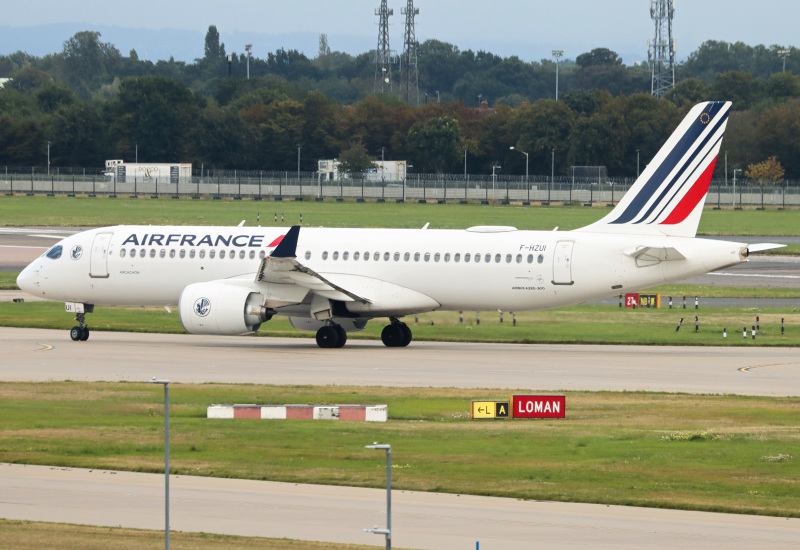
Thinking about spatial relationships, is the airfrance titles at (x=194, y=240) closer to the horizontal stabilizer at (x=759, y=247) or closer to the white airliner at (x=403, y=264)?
the white airliner at (x=403, y=264)

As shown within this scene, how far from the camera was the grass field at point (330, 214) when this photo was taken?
346 ft

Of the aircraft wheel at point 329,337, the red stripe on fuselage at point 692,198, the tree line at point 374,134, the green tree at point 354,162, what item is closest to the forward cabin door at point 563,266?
the red stripe on fuselage at point 692,198

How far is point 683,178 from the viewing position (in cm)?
3941

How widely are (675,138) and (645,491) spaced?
21.2 m

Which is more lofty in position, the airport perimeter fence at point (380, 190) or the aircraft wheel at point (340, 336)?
the airport perimeter fence at point (380, 190)

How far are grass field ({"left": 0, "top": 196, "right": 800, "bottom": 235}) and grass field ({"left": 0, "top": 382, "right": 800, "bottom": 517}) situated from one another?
71824 millimetres

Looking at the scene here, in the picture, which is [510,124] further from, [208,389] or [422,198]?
[208,389]

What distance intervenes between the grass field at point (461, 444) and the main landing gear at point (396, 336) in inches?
422

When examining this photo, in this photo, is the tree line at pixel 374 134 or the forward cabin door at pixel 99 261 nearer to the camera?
the forward cabin door at pixel 99 261

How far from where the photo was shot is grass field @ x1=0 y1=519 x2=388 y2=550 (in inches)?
668

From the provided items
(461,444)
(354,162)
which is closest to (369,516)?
(461,444)

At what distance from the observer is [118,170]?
513 feet

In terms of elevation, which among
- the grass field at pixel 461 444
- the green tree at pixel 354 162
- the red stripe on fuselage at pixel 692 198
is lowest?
the grass field at pixel 461 444

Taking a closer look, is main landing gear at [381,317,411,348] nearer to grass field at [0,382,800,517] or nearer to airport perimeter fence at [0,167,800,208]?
grass field at [0,382,800,517]
